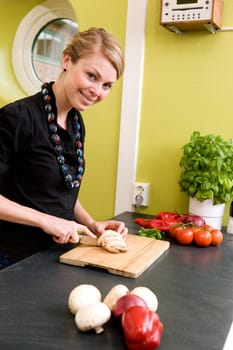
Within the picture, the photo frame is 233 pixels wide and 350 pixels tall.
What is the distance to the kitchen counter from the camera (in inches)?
29.1

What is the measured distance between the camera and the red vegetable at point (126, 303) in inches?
29.9

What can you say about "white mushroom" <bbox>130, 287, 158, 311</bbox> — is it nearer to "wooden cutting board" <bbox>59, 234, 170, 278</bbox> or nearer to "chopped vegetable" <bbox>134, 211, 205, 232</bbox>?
"wooden cutting board" <bbox>59, 234, 170, 278</bbox>

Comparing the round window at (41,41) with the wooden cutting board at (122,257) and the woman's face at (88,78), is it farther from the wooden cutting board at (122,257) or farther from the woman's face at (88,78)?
the wooden cutting board at (122,257)

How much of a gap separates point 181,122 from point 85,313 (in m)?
1.18

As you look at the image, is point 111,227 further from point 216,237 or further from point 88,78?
point 88,78

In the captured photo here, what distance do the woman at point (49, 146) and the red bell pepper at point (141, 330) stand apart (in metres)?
0.45

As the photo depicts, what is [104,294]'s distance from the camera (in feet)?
3.07

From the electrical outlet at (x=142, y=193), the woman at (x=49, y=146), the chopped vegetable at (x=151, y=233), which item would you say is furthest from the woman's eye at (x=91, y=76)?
the electrical outlet at (x=142, y=193)

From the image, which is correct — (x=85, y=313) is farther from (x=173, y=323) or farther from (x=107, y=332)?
(x=173, y=323)

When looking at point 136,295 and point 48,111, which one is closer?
point 136,295

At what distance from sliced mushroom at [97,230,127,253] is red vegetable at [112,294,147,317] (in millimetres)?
397

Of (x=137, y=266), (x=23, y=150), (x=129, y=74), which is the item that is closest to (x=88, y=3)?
(x=129, y=74)

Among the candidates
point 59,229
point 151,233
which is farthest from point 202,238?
point 59,229

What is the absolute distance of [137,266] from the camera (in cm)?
108
